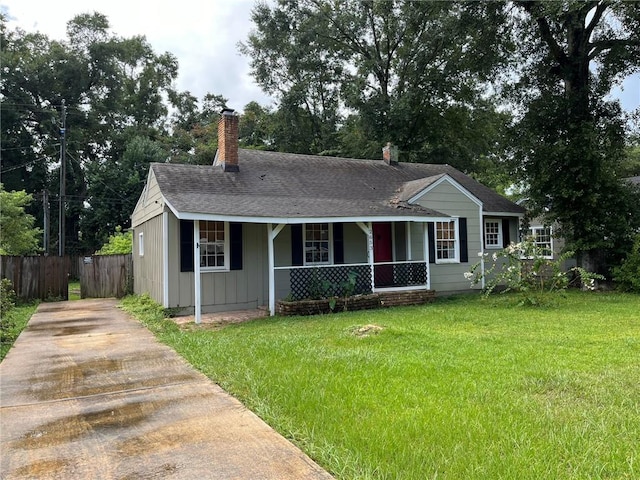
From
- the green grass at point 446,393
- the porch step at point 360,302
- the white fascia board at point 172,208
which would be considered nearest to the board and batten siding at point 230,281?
the white fascia board at point 172,208

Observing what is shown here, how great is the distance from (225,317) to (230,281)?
47.3 inches

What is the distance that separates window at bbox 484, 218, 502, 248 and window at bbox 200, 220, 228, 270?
30.1 ft

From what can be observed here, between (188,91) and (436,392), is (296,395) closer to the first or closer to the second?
(436,392)

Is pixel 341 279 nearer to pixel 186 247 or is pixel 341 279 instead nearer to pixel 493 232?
pixel 186 247

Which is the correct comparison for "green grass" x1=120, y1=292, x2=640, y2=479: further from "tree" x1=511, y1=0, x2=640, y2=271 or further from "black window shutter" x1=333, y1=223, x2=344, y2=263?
"tree" x1=511, y1=0, x2=640, y2=271

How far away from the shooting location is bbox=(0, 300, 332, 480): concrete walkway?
123 inches

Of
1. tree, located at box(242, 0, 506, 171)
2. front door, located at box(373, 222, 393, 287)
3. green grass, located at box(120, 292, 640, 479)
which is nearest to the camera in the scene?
green grass, located at box(120, 292, 640, 479)

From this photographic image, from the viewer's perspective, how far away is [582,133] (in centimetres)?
1412

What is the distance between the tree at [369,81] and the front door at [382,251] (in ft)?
34.6

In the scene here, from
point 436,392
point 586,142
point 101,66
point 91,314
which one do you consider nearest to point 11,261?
point 91,314

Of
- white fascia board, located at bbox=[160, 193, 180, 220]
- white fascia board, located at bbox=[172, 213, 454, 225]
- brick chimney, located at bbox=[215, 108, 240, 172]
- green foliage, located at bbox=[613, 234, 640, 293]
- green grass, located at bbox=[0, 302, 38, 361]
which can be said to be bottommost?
green grass, located at bbox=[0, 302, 38, 361]

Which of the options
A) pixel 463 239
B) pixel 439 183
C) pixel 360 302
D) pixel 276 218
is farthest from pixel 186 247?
pixel 463 239

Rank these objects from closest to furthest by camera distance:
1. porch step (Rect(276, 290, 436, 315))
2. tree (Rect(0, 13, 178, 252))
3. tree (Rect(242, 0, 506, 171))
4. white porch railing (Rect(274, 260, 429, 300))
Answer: porch step (Rect(276, 290, 436, 315)) < white porch railing (Rect(274, 260, 429, 300)) < tree (Rect(242, 0, 506, 171)) < tree (Rect(0, 13, 178, 252))

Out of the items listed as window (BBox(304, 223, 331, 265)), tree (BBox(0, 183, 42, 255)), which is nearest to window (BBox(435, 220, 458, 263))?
window (BBox(304, 223, 331, 265))
